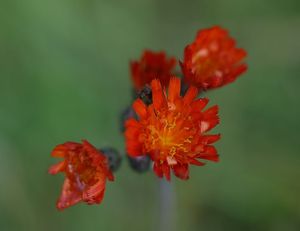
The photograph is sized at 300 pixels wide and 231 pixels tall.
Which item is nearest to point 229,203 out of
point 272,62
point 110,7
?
point 272,62

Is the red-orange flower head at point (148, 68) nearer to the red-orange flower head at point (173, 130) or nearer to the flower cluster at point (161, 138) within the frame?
the flower cluster at point (161, 138)

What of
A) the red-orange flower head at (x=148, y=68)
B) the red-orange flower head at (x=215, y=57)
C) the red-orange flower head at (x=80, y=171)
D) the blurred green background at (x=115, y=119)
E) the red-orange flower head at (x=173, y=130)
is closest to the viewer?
the red-orange flower head at (x=173, y=130)

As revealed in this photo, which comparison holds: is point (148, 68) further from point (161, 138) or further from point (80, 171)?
point (80, 171)

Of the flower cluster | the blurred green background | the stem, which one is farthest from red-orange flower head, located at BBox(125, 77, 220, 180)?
the blurred green background

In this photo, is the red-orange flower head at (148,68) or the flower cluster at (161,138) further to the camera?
the red-orange flower head at (148,68)

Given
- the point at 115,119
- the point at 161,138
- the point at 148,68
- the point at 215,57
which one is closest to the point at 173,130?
the point at 161,138

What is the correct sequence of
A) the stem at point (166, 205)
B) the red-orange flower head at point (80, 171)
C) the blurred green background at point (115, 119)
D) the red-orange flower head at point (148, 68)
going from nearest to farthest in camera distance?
1. the red-orange flower head at point (80, 171)
2. the red-orange flower head at point (148, 68)
3. the stem at point (166, 205)
4. the blurred green background at point (115, 119)

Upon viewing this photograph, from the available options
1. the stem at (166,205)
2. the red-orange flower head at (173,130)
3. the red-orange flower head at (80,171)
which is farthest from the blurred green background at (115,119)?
the red-orange flower head at (173,130)

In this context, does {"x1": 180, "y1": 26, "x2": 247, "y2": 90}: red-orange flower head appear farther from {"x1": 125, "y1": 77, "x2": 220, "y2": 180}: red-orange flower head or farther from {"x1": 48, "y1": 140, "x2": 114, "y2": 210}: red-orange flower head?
{"x1": 48, "y1": 140, "x2": 114, "y2": 210}: red-orange flower head
